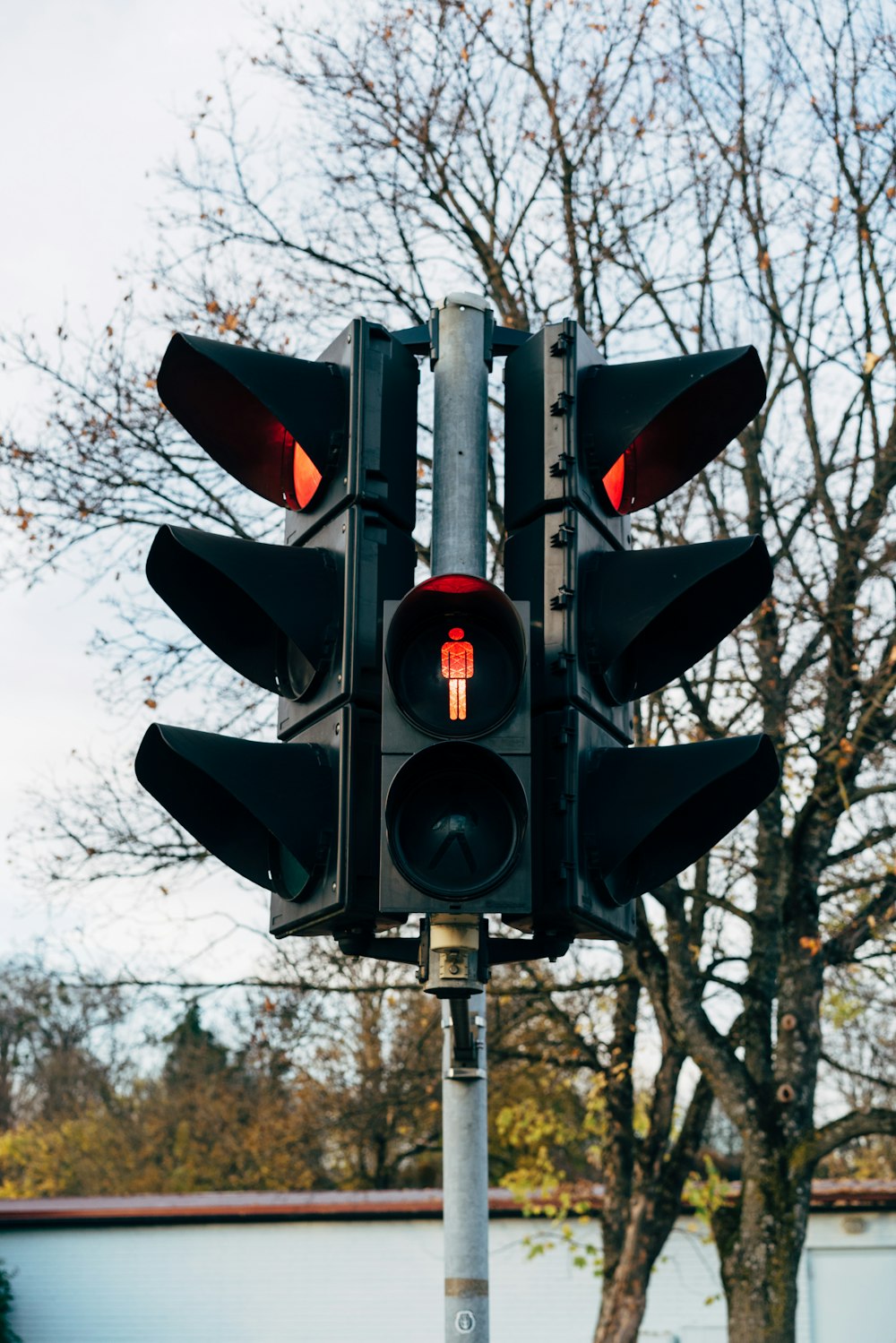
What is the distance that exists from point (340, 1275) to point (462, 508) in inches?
990

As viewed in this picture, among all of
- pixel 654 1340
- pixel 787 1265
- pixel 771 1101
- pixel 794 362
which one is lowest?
pixel 654 1340

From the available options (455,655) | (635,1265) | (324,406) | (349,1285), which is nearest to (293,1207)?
(349,1285)

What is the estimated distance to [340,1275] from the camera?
86.4 ft

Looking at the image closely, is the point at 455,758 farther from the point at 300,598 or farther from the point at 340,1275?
the point at 340,1275

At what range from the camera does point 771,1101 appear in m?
12.0

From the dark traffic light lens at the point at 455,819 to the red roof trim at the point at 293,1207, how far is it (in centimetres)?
2314

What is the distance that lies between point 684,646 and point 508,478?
0.58 metres

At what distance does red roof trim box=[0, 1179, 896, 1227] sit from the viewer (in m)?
25.5

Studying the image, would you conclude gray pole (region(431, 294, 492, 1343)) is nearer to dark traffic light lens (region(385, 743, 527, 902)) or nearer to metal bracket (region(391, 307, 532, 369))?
metal bracket (region(391, 307, 532, 369))

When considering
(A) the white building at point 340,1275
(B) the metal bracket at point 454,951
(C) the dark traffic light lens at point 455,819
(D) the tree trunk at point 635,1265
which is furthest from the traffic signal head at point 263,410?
(A) the white building at point 340,1275

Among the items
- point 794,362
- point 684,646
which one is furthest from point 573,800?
point 794,362

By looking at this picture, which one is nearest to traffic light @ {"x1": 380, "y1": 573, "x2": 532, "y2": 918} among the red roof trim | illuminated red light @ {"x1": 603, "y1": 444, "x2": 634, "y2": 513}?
illuminated red light @ {"x1": 603, "y1": 444, "x2": 634, "y2": 513}

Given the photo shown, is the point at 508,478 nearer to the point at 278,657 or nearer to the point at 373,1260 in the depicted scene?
the point at 278,657

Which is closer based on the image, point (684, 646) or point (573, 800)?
point (573, 800)
